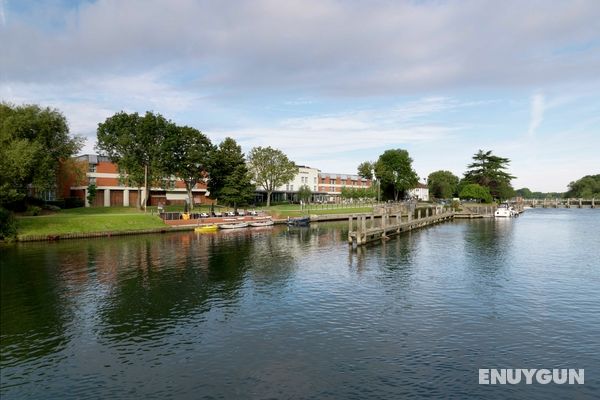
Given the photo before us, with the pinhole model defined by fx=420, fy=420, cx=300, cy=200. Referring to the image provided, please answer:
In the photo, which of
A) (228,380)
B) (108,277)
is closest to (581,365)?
(228,380)

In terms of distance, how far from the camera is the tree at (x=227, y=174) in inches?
3757

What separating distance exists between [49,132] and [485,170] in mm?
150797

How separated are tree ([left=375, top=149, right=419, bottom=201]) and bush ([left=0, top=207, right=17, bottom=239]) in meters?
126

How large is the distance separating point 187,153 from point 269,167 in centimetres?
3512

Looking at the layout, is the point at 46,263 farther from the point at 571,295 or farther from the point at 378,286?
the point at 571,295

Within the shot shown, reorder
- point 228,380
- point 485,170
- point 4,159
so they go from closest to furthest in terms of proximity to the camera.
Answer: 1. point 228,380
2. point 4,159
3. point 485,170

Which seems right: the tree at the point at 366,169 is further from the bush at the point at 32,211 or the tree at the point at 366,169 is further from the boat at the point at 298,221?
the bush at the point at 32,211

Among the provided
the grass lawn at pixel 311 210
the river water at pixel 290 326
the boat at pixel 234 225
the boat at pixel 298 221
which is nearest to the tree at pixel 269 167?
the grass lawn at pixel 311 210

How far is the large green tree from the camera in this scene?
61219mm

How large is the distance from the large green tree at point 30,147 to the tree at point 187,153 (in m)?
18.0

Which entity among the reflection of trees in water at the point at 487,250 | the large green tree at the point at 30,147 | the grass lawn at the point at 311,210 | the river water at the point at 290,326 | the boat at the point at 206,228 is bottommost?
the river water at the point at 290,326

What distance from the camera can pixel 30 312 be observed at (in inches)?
1063

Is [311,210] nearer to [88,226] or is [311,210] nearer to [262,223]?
[262,223]

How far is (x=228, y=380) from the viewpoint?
17875mm
